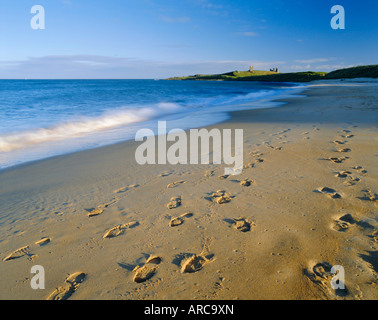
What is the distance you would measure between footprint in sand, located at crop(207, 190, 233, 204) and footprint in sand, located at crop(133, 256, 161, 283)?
1.35m

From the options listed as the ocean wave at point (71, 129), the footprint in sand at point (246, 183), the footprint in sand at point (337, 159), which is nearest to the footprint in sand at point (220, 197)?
the footprint in sand at point (246, 183)

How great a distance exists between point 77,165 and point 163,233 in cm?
381

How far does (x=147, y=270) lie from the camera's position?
2.15 m

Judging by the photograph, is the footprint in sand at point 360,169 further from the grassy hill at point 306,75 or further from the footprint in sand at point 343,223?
the grassy hill at point 306,75

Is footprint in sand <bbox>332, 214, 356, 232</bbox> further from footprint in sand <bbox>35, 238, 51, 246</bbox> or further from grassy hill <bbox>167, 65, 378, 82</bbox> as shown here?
grassy hill <bbox>167, 65, 378, 82</bbox>

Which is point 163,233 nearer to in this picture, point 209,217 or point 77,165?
point 209,217

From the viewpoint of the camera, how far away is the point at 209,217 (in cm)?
294

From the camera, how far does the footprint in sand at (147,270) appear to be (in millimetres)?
2060

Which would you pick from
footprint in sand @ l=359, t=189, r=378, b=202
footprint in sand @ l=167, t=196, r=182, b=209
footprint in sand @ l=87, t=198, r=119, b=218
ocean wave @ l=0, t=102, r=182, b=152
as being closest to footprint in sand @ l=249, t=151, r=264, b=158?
footprint in sand @ l=359, t=189, r=378, b=202

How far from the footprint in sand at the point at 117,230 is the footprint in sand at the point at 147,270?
2.13ft

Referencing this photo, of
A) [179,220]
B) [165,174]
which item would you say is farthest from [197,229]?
[165,174]

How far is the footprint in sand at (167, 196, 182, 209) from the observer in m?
3.27

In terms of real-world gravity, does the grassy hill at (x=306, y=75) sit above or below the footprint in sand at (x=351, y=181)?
above
